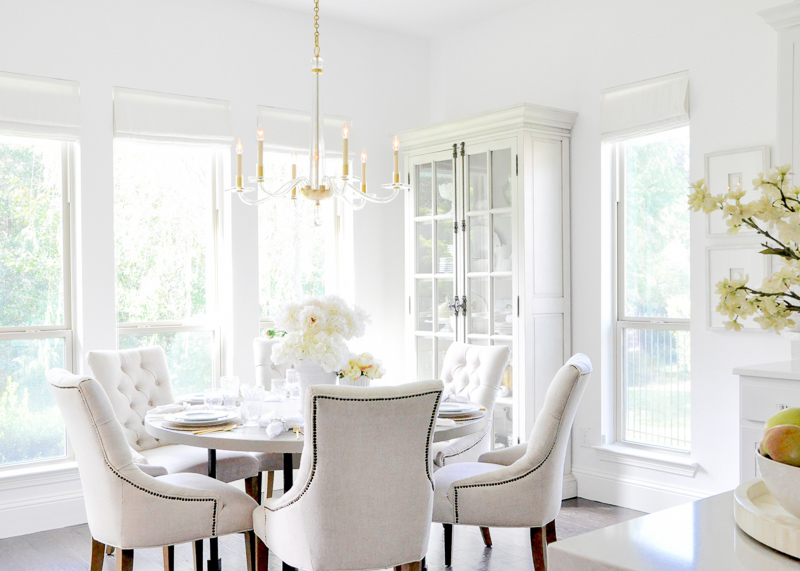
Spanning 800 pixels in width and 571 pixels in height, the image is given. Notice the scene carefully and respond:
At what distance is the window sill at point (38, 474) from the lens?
384 centimetres

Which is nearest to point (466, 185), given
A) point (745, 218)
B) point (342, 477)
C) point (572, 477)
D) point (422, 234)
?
point (422, 234)

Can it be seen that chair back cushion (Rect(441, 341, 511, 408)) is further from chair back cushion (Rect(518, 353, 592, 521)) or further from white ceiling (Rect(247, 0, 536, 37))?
white ceiling (Rect(247, 0, 536, 37))

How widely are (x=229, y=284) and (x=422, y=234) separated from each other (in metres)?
1.29

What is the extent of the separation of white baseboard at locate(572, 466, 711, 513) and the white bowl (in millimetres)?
3312

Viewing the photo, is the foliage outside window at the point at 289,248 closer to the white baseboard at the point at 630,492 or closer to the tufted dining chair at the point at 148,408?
the tufted dining chair at the point at 148,408

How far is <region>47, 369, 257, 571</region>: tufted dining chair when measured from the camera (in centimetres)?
246

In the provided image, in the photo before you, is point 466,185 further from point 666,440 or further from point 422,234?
point 666,440

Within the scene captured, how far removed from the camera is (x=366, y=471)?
7.07 feet

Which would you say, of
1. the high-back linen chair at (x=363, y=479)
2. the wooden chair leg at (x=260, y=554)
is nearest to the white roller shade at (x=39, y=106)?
the wooden chair leg at (x=260, y=554)

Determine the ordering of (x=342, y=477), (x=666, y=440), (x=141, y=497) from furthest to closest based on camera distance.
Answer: (x=666, y=440) → (x=141, y=497) → (x=342, y=477)

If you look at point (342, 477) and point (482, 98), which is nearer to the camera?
point (342, 477)

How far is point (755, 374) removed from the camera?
9.89 ft

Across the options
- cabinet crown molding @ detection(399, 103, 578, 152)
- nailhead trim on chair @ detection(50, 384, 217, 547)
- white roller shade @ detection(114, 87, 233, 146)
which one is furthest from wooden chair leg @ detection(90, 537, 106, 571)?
cabinet crown molding @ detection(399, 103, 578, 152)

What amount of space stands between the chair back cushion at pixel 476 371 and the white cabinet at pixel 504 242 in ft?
2.54
